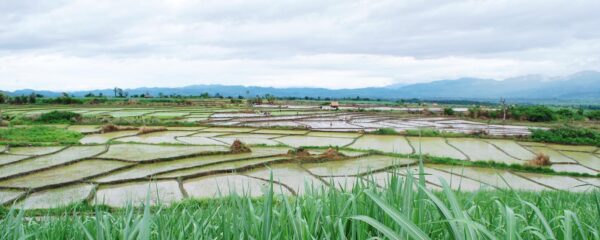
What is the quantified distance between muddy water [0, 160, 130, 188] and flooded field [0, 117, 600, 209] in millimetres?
17

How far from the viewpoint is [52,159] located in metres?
9.79

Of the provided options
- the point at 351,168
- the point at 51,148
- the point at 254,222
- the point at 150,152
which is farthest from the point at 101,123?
the point at 254,222

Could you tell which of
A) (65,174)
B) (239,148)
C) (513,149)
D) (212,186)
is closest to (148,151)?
(239,148)

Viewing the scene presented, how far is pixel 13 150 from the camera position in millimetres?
11141

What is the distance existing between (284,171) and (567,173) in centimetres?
652

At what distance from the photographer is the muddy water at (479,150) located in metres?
11.5

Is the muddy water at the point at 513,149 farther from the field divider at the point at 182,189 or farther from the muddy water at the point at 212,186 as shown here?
the field divider at the point at 182,189

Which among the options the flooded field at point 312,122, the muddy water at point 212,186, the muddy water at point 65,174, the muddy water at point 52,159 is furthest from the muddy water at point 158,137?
the muddy water at point 212,186

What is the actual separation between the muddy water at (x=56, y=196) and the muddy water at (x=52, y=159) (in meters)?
1.84

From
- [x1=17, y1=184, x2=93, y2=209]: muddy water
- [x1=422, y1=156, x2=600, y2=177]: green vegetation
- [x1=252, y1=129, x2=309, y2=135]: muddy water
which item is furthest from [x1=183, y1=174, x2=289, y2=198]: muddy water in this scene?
[x1=252, y1=129, x2=309, y2=135]: muddy water

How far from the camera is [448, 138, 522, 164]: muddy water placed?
11.5 metres

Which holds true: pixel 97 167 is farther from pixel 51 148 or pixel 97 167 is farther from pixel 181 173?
pixel 51 148

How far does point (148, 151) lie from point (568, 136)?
1504cm

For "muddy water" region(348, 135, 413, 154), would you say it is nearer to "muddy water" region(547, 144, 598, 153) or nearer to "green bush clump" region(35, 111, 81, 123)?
"muddy water" region(547, 144, 598, 153)
